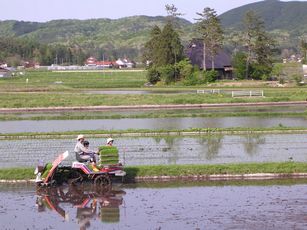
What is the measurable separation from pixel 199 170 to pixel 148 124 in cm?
1483

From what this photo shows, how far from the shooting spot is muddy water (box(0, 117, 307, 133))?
29422 millimetres

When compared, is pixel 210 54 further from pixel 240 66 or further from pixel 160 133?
pixel 160 133

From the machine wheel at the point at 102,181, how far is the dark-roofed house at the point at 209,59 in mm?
58597

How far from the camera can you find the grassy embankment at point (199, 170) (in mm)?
16453

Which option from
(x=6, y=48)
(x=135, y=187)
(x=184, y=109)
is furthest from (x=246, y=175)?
(x=6, y=48)

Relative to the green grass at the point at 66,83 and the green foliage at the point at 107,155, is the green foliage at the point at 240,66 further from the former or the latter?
the green foliage at the point at 107,155

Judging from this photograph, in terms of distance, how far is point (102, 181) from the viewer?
621 inches

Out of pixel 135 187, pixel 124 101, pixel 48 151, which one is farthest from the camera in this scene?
pixel 124 101

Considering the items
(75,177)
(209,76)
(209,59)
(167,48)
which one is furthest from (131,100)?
(209,59)

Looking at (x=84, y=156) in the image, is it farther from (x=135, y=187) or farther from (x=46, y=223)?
(x=46, y=223)

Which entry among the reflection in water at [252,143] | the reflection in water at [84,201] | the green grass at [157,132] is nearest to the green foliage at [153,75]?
the green grass at [157,132]

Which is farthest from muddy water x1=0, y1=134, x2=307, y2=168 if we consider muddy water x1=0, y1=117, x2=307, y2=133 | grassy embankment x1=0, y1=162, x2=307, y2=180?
muddy water x1=0, y1=117, x2=307, y2=133

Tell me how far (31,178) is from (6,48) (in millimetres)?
185165

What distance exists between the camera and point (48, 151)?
846 inches
